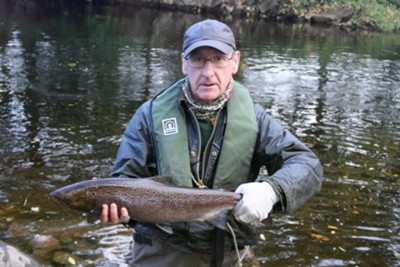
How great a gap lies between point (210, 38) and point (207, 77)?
25cm

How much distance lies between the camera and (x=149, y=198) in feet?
10.8

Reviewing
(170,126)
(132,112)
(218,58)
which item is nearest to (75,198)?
(170,126)

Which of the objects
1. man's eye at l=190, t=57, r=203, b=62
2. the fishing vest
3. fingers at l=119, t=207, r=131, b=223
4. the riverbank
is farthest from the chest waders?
the riverbank

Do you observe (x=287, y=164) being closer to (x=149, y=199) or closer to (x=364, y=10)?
(x=149, y=199)

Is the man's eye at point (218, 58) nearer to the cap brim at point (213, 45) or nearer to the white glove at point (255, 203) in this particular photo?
the cap brim at point (213, 45)

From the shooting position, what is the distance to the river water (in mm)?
7125

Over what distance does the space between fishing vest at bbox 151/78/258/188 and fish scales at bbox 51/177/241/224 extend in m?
0.21

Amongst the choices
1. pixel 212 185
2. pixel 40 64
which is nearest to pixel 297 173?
pixel 212 185

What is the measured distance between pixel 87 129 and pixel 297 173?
360 inches

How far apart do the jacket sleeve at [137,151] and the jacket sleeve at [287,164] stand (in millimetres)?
756

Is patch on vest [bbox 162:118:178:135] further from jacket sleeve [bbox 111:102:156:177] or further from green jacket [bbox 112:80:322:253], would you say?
jacket sleeve [bbox 111:102:156:177]

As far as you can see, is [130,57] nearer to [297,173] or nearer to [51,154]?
[51,154]

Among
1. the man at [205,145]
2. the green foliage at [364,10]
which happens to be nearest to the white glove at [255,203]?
the man at [205,145]

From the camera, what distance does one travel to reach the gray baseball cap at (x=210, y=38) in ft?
11.2
